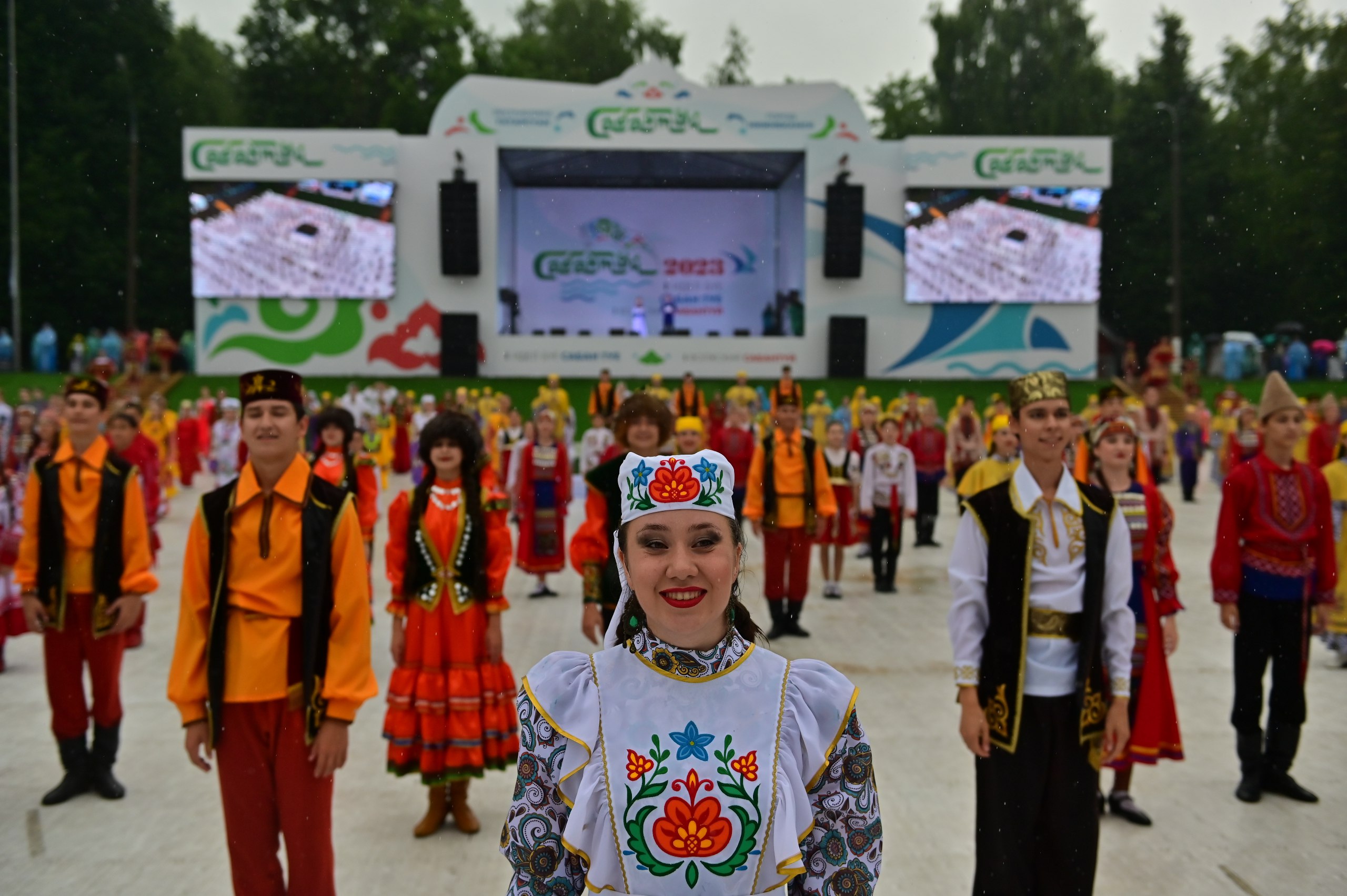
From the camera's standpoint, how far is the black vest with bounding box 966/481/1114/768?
345cm

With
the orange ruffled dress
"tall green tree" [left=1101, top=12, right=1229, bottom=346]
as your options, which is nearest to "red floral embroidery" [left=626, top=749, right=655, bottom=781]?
the orange ruffled dress

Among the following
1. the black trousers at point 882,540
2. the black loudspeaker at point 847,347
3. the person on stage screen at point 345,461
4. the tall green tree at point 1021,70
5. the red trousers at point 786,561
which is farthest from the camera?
the tall green tree at point 1021,70

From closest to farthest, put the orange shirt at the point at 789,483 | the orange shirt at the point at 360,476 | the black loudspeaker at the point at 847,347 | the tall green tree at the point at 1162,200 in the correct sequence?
1. the orange shirt at the point at 360,476
2. the orange shirt at the point at 789,483
3. the black loudspeaker at the point at 847,347
4. the tall green tree at the point at 1162,200

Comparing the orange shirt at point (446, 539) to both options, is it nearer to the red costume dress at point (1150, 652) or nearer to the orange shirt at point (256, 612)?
the orange shirt at point (256, 612)

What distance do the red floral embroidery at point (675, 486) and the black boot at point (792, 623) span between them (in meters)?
6.69

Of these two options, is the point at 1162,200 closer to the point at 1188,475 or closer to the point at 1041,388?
the point at 1188,475

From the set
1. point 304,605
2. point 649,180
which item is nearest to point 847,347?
point 649,180

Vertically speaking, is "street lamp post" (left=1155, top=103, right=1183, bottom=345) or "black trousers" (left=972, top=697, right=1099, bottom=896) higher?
"street lamp post" (left=1155, top=103, right=1183, bottom=345)

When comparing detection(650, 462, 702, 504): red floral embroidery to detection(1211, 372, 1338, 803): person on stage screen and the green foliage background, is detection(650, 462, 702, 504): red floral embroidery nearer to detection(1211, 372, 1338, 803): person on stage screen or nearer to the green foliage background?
detection(1211, 372, 1338, 803): person on stage screen

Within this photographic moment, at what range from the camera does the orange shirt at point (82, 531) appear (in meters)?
5.00

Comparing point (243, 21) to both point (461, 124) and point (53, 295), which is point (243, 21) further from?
point (461, 124)

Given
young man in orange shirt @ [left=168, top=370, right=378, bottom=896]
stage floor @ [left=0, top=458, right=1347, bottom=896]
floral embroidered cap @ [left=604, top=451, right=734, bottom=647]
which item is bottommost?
stage floor @ [left=0, top=458, right=1347, bottom=896]

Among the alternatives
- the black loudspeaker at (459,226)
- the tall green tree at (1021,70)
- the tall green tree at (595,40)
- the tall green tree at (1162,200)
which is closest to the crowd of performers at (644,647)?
the black loudspeaker at (459,226)

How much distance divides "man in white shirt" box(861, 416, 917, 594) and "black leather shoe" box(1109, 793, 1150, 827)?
5.31 meters
